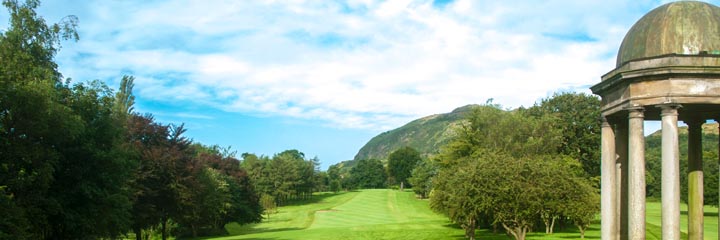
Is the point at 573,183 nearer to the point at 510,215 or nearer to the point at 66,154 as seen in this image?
the point at 510,215

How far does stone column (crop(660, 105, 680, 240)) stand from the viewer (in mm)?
13500

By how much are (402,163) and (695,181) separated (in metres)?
157

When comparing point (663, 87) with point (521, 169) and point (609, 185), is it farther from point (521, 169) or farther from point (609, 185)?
point (521, 169)

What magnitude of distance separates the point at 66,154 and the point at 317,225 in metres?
47.1

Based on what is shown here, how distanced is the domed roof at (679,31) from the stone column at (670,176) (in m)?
1.61

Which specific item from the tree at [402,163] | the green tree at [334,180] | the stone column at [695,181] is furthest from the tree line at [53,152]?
the tree at [402,163]

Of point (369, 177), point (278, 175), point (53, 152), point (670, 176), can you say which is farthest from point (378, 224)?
point (369, 177)

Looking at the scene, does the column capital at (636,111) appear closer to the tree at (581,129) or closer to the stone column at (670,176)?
the stone column at (670,176)

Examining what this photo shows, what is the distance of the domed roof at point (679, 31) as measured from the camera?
45.9ft

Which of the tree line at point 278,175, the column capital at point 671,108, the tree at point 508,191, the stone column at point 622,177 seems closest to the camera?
the column capital at point 671,108

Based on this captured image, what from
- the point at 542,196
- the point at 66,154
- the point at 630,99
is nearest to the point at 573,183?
the point at 542,196

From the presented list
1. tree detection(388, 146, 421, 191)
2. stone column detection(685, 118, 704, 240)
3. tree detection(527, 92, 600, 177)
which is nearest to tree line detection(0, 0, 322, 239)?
stone column detection(685, 118, 704, 240)

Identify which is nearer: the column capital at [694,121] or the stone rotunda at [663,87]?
the stone rotunda at [663,87]

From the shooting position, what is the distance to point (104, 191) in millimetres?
28641
